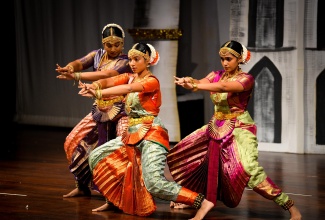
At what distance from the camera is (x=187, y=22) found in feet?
31.0

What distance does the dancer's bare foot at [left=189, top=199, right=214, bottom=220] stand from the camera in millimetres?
5293

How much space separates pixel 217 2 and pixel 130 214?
4.24 meters

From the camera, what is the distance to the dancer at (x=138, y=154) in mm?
5281

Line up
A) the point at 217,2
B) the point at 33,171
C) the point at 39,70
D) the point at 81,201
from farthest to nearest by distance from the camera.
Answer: the point at 39,70, the point at 217,2, the point at 33,171, the point at 81,201

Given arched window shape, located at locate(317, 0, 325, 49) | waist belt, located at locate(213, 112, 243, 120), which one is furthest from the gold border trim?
waist belt, located at locate(213, 112, 243, 120)

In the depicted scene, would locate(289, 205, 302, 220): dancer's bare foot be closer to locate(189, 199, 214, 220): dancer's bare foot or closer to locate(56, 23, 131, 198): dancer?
locate(189, 199, 214, 220): dancer's bare foot

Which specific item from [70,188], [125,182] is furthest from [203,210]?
[70,188]

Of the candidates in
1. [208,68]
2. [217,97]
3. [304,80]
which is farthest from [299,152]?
[217,97]

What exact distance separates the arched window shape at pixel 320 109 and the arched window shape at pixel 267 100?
1.25 ft

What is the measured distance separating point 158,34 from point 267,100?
1.33m

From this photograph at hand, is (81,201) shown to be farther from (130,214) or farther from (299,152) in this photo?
(299,152)

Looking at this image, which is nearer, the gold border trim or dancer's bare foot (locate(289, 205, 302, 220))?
dancer's bare foot (locate(289, 205, 302, 220))

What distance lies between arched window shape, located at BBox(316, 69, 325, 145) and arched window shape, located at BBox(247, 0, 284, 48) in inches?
21.2

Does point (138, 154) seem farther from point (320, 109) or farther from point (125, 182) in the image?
point (320, 109)
